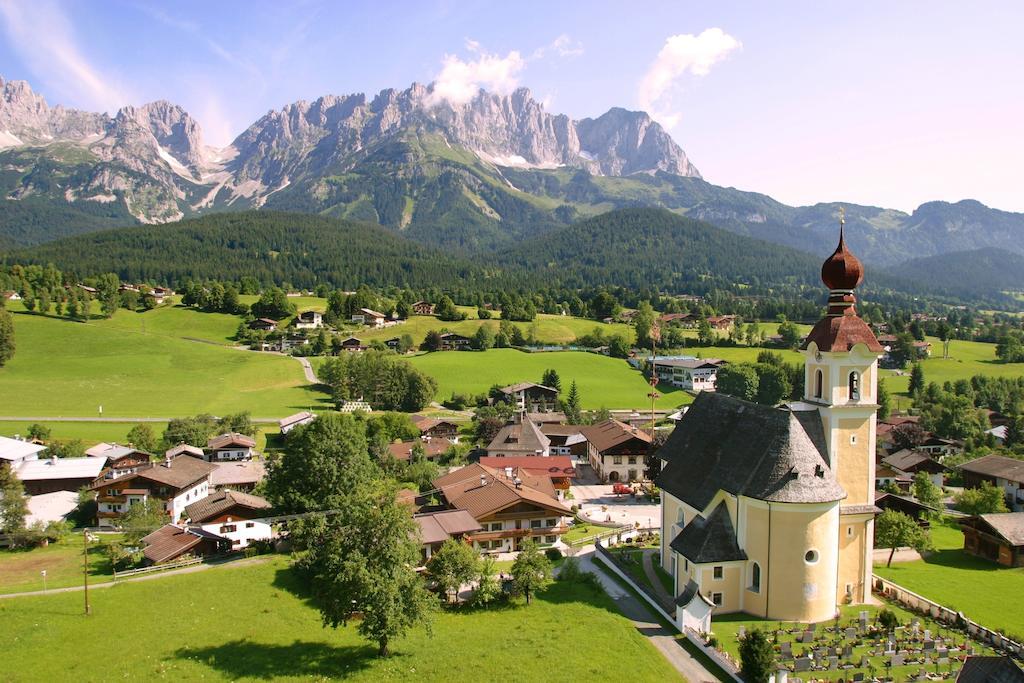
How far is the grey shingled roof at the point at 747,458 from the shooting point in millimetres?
28219

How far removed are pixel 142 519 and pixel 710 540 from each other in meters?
35.9

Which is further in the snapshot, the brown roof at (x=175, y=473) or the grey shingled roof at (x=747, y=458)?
the brown roof at (x=175, y=473)

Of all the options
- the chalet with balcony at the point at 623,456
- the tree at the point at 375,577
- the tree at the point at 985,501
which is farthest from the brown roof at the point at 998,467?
the tree at the point at 375,577

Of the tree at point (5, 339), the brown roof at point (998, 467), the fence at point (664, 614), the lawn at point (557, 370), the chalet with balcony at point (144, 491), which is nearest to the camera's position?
the fence at point (664, 614)

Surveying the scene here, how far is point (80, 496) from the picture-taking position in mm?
49250

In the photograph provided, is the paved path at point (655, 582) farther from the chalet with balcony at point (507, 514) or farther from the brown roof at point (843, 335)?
the brown roof at point (843, 335)

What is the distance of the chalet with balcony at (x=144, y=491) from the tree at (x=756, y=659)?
40.8m

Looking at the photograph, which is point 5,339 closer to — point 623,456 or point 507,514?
point 623,456

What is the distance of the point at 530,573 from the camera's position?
30.7 m

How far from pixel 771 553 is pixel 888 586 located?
27.1ft

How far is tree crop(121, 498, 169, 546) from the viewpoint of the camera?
41.9 metres

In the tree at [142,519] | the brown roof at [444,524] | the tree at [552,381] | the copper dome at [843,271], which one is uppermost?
the copper dome at [843,271]

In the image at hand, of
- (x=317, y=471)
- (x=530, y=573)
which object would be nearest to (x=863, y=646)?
(x=530, y=573)

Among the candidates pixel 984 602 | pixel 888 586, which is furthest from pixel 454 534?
pixel 984 602
